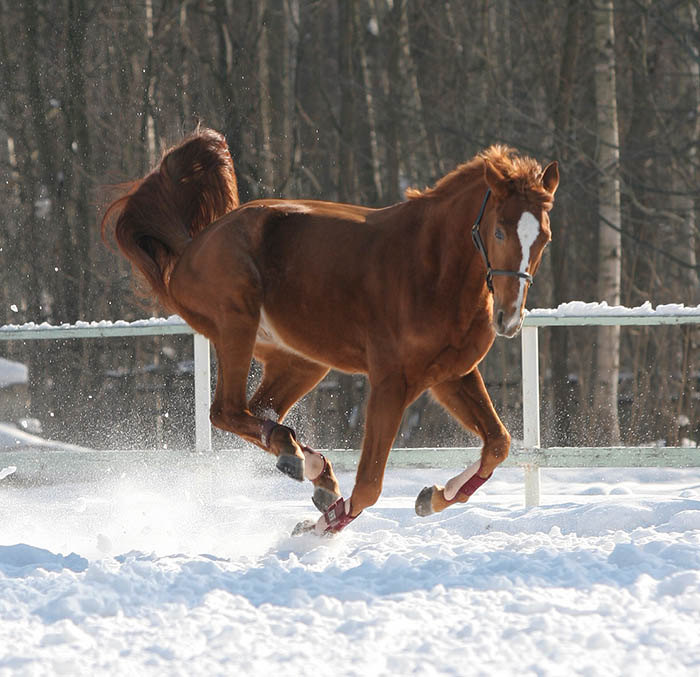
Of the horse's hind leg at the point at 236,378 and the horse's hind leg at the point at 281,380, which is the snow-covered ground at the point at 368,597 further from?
the horse's hind leg at the point at 281,380

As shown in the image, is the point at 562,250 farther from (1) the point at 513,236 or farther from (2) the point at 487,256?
(1) the point at 513,236

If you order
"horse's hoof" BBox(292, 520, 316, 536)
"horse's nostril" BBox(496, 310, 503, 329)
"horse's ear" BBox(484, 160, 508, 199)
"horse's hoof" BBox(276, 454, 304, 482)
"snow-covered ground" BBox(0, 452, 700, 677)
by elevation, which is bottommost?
"horse's hoof" BBox(292, 520, 316, 536)

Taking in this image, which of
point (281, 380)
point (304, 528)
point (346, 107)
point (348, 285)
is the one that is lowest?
point (304, 528)

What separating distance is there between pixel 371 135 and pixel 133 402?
5087 mm

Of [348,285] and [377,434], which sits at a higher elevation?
[348,285]

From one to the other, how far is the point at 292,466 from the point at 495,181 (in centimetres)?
148

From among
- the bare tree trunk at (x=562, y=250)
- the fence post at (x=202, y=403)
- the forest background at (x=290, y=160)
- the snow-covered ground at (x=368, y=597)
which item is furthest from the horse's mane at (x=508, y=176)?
the bare tree trunk at (x=562, y=250)

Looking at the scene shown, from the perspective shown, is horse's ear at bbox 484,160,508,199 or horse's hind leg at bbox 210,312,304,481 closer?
horse's ear at bbox 484,160,508,199

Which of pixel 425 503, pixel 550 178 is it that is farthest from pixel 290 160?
pixel 550 178

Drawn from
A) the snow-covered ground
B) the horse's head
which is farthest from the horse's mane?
the snow-covered ground

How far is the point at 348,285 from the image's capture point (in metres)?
4.86

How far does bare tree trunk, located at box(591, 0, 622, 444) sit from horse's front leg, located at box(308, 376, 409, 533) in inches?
252

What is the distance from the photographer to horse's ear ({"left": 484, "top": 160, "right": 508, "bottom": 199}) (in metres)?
4.24

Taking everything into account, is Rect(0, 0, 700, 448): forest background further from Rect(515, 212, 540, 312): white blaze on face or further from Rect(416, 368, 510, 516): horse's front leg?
Rect(515, 212, 540, 312): white blaze on face
